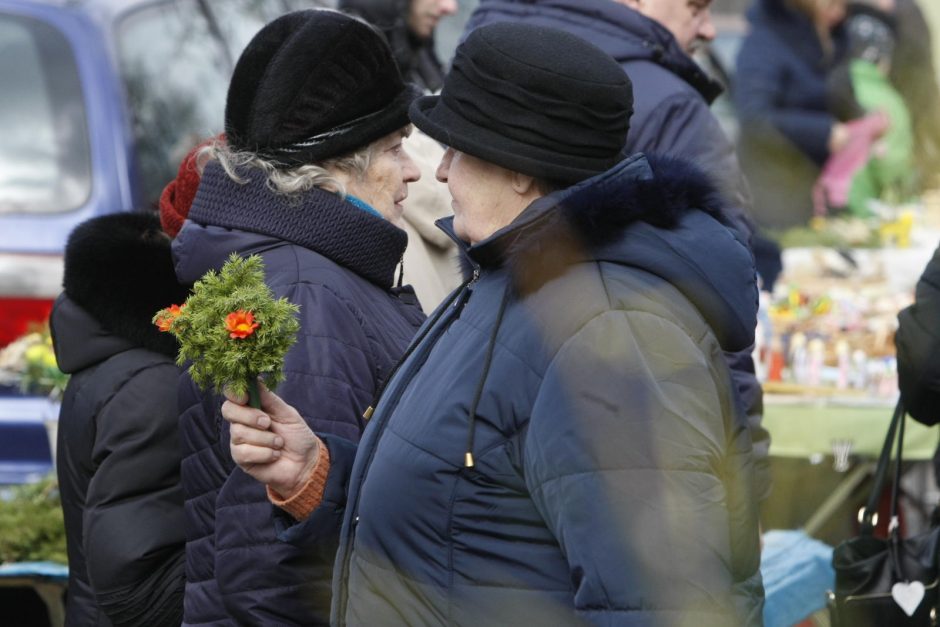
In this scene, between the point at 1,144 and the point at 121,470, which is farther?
the point at 1,144

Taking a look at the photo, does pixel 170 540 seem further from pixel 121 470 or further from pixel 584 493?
pixel 584 493

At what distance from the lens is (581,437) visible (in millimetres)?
1753

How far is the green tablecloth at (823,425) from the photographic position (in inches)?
194

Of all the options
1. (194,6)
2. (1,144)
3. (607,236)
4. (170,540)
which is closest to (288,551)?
(170,540)

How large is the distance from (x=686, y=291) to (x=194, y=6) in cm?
397

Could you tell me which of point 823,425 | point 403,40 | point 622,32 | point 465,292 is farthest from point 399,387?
point 823,425

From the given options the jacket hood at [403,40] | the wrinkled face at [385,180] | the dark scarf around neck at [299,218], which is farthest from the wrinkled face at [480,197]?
the jacket hood at [403,40]

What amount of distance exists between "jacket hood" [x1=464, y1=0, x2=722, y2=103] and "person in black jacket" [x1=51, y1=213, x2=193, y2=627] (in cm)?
129

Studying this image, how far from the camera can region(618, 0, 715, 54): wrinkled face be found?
3.82m

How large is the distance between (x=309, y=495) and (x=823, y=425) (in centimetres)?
308

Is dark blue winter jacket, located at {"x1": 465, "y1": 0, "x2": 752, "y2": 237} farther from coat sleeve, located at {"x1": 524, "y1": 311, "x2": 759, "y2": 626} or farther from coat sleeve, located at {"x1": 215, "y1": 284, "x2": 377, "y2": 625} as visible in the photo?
coat sleeve, located at {"x1": 524, "y1": 311, "x2": 759, "y2": 626}

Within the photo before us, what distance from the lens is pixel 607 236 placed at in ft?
6.20

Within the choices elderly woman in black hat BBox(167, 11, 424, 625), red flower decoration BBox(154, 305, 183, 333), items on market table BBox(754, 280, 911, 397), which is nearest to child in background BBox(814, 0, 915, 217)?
items on market table BBox(754, 280, 911, 397)

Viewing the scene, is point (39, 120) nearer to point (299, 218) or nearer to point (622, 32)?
point (622, 32)
